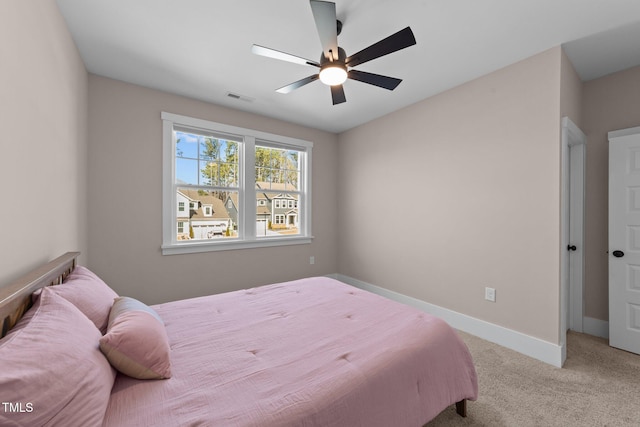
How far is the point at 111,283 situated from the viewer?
9.24ft

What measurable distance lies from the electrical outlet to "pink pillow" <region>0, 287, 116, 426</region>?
3.01 meters

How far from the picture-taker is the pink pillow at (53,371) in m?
0.67

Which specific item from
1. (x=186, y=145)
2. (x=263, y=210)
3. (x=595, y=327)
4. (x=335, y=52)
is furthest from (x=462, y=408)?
(x=186, y=145)

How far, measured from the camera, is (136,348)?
1.09m

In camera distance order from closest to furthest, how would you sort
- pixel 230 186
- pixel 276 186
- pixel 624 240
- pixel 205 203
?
pixel 624 240
pixel 205 203
pixel 230 186
pixel 276 186

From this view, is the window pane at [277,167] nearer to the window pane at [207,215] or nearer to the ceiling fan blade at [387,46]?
the window pane at [207,215]

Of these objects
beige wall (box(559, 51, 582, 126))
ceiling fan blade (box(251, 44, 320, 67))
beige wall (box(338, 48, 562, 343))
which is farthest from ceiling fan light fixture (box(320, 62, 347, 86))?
beige wall (box(559, 51, 582, 126))

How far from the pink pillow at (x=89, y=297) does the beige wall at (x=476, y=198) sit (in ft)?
10.1

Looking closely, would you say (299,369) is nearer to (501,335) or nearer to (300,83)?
Answer: (300,83)

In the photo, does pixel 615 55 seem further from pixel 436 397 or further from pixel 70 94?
pixel 70 94

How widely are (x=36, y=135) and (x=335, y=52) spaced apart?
6.02 ft

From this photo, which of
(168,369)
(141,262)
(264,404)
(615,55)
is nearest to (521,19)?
(615,55)

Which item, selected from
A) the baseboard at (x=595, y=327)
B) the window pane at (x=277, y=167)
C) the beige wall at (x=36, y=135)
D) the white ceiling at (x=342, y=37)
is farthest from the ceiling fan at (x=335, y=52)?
the baseboard at (x=595, y=327)

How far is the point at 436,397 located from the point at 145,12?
122 inches
